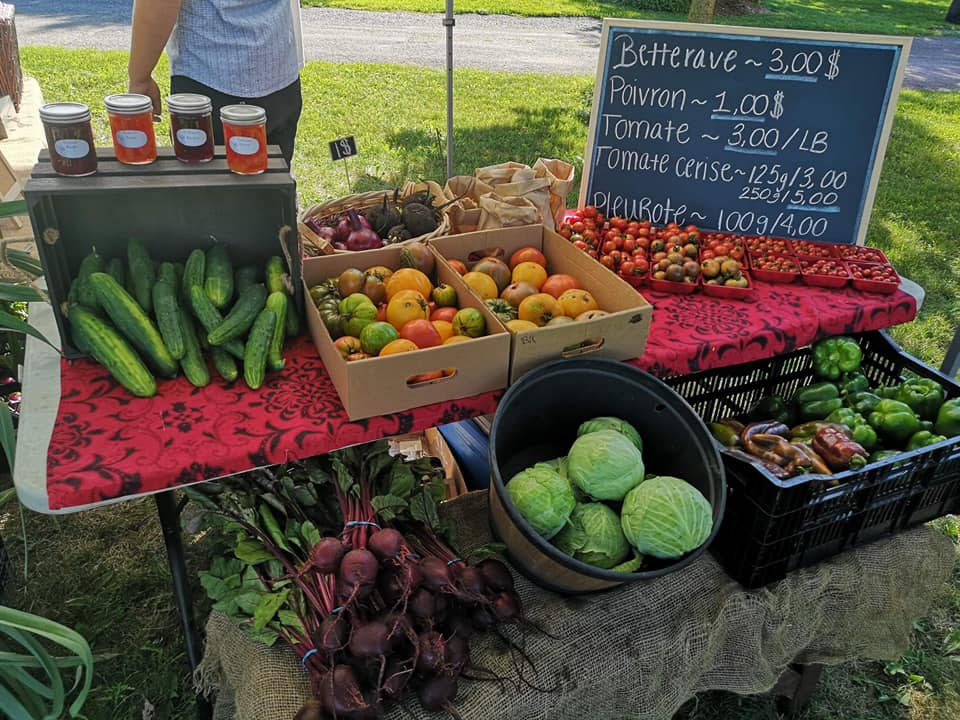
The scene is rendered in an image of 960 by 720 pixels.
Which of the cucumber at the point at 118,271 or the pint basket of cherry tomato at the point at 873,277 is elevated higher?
the cucumber at the point at 118,271

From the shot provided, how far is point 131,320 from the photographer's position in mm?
1864

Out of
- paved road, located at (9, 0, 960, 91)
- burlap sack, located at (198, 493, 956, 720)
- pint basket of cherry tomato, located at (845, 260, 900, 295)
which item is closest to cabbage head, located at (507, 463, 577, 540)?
burlap sack, located at (198, 493, 956, 720)

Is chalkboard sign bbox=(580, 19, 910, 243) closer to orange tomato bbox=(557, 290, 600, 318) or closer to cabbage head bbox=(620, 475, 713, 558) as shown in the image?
orange tomato bbox=(557, 290, 600, 318)

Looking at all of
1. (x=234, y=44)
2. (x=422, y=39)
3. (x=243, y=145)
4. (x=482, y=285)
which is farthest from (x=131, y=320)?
(x=422, y=39)

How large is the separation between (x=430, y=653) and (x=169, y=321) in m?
1.07

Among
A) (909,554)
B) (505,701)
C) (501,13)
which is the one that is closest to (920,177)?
(909,554)

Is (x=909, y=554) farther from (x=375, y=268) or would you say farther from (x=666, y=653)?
(x=375, y=268)

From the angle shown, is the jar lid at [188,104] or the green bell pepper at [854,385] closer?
the jar lid at [188,104]

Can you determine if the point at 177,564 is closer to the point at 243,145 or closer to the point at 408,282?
the point at 408,282

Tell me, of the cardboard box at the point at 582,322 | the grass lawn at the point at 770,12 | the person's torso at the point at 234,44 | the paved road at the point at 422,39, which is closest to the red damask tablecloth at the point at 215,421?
the cardboard box at the point at 582,322

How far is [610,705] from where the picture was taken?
6.14ft

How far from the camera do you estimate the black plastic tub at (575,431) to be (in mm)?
1837

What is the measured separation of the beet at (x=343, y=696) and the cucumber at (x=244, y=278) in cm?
109

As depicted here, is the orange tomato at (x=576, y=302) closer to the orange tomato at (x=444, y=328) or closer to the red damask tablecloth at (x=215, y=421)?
the red damask tablecloth at (x=215, y=421)
